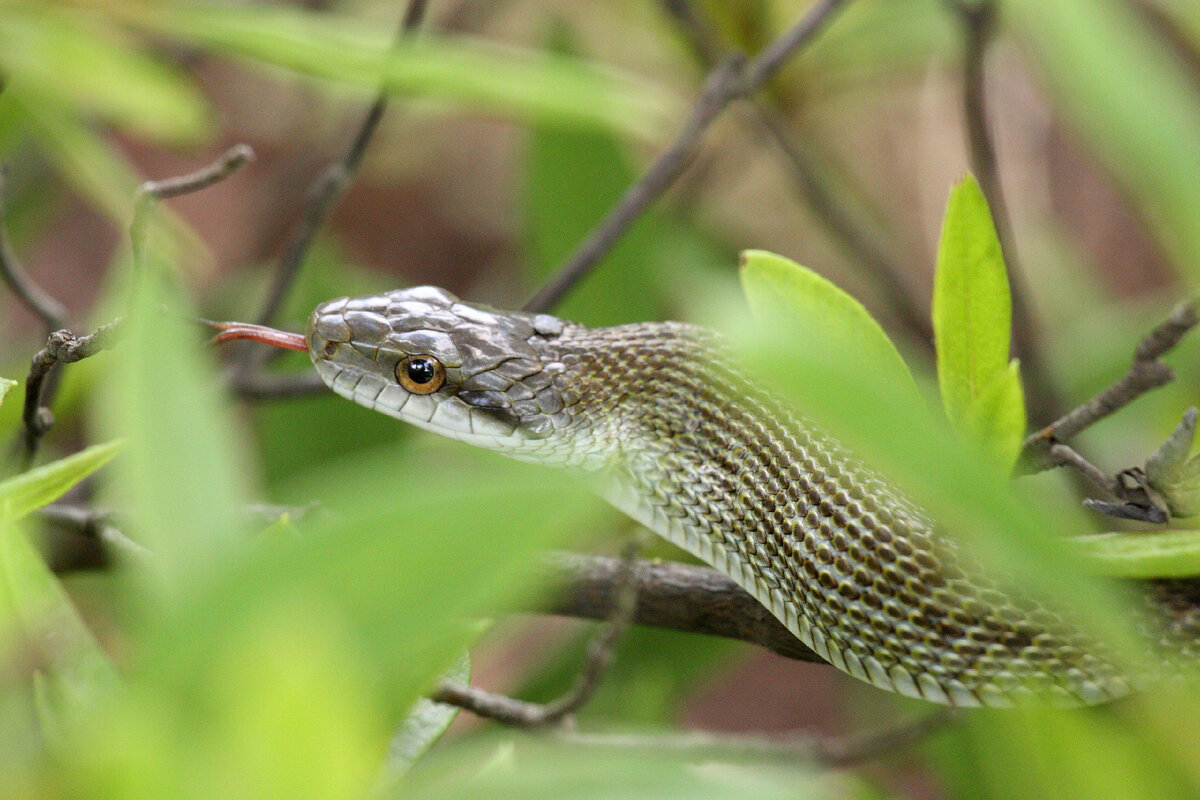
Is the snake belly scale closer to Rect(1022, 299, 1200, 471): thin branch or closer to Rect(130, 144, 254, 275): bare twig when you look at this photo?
Rect(1022, 299, 1200, 471): thin branch

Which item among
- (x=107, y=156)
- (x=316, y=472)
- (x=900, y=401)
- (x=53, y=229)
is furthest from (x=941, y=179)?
(x=900, y=401)

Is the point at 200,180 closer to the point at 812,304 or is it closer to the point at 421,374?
the point at 421,374

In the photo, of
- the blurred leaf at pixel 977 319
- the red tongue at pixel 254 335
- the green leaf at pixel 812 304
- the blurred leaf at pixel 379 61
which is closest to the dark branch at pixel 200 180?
the red tongue at pixel 254 335

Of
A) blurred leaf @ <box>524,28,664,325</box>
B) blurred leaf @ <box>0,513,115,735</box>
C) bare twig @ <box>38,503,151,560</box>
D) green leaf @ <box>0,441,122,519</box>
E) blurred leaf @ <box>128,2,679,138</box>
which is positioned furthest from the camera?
blurred leaf @ <box>524,28,664,325</box>

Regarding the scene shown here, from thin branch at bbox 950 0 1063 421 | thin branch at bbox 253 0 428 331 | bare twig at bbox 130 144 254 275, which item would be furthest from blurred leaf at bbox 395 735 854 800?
thin branch at bbox 950 0 1063 421

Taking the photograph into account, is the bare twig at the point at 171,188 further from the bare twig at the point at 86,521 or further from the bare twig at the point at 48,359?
the bare twig at the point at 86,521

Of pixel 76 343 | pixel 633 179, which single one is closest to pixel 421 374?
pixel 76 343
